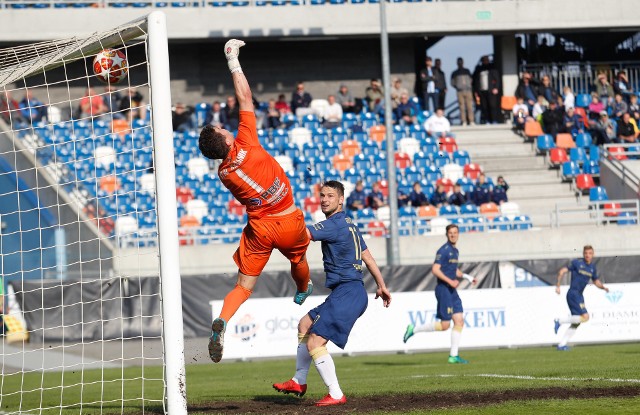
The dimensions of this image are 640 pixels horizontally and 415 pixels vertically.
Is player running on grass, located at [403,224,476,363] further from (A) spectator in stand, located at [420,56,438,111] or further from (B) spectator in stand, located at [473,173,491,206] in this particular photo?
(A) spectator in stand, located at [420,56,438,111]

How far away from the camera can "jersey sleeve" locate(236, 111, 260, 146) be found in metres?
8.68

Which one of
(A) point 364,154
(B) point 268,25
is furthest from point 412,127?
(B) point 268,25

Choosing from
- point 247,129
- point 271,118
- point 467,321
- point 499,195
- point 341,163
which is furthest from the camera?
point 271,118

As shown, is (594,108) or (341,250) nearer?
(341,250)

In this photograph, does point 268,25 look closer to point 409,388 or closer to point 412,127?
point 412,127

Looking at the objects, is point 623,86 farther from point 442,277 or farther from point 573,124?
point 442,277

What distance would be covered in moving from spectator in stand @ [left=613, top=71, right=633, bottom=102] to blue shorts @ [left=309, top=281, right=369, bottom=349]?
85.8ft

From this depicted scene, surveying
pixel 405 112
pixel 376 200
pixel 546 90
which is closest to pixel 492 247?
pixel 376 200

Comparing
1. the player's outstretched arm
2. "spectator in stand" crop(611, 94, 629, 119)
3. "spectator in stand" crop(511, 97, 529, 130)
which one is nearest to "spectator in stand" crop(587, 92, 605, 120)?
"spectator in stand" crop(611, 94, 629, 119)

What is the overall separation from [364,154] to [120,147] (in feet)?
22.0

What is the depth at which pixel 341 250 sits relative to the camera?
379 inches

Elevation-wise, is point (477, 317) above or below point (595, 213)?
below

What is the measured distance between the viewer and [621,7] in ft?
111

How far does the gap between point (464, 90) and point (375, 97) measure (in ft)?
9.05
